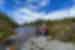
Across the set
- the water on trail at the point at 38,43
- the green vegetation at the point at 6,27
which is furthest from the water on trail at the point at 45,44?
the green vegetation at the point at 6,27

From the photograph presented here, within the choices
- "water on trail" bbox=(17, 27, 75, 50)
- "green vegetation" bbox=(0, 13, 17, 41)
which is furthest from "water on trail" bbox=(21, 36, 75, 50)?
"green vegetation" bbox=(0, 13, 17, 41)

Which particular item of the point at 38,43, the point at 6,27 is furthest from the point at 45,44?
the point at 6,27

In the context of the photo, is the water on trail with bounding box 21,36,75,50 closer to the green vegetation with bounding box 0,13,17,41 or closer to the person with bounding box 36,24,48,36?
the person with bounding box 36,24,48,36

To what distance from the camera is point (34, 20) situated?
3.28 feet

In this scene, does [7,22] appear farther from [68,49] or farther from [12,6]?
[68,49]

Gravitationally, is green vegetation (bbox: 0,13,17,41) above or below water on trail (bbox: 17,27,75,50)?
above

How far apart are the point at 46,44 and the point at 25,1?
31cm

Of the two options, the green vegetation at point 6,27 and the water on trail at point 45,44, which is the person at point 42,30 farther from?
the green vegetation at point 6,27

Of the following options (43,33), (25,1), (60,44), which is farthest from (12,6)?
(60,44)

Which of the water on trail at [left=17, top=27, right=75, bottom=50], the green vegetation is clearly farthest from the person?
the green vegetation

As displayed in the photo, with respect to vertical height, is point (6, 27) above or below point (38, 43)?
above

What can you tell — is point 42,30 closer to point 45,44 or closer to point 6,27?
point 45,44

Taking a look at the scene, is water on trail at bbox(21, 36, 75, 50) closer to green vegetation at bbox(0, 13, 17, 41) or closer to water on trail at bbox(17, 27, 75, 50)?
water on trail at bbox(17, 27, 75, 50)

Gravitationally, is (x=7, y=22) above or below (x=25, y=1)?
below
